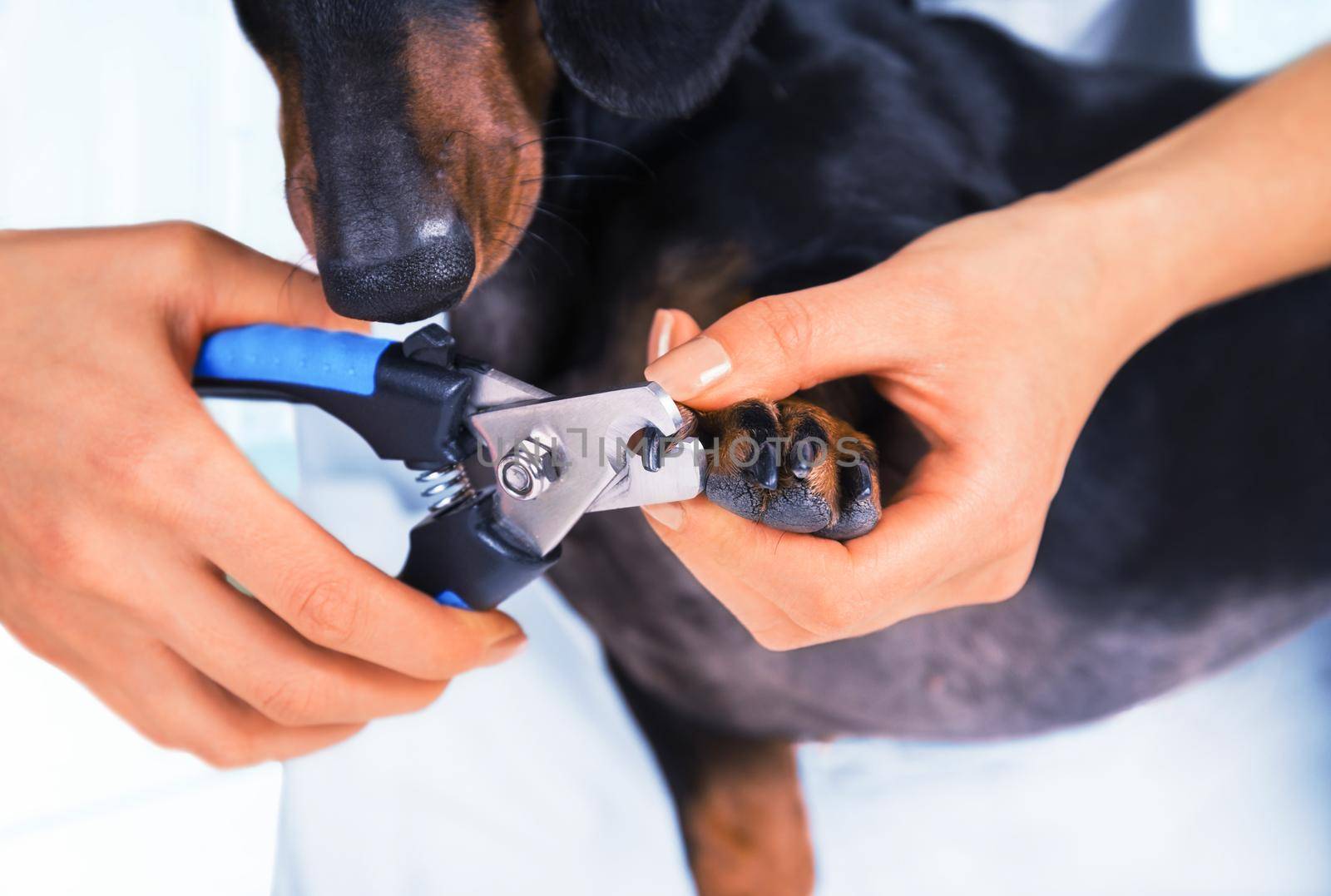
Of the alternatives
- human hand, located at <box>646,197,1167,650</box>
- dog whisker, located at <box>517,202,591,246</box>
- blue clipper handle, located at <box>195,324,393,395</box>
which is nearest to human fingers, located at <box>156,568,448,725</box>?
blue clipper handle, located at <box>195,324,393,395</box>

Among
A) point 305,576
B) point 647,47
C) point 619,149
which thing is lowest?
point 305,576

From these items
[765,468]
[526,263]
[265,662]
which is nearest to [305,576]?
[265,662]

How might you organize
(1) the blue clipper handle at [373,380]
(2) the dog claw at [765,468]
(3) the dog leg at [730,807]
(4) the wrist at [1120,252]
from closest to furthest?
(2) the dog claw at [765,468], (1) the blue clipper handle at [373,380], (4) the wrist at [1120,252], (3) the dog leg at [730,807]

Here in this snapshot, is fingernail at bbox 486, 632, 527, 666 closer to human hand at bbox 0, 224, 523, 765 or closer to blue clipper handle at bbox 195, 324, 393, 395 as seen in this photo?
human hand at bbox 0, 224, 523, 765

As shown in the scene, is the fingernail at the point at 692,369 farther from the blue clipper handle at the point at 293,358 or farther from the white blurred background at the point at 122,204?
the white blurred background at the point at 122,204

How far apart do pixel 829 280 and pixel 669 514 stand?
336mm

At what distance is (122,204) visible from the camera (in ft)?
3.50

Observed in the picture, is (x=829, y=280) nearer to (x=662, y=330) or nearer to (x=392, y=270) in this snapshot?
(x=662, y=330)

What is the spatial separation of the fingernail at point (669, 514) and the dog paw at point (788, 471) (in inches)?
1.2

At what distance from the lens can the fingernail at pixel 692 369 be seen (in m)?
0.54

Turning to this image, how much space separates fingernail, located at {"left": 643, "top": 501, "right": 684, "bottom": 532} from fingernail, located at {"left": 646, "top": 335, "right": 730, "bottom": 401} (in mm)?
61

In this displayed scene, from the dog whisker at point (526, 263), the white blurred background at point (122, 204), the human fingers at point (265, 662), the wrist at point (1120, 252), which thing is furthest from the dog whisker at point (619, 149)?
the human fingers at point (265, 662)

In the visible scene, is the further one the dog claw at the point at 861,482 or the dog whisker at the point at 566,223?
the dog whisker at the point at 566,223

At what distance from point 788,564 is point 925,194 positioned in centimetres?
52
